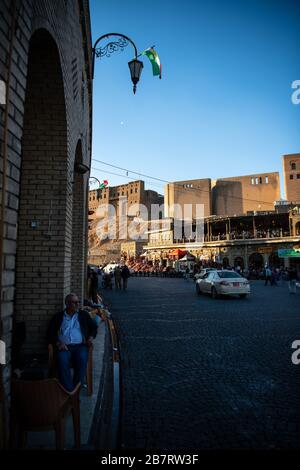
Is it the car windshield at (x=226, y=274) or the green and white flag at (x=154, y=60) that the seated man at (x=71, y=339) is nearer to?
the green and white flag at (x=154, y=60)

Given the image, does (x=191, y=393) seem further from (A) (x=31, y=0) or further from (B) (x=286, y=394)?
(A) (x=31, y=0)

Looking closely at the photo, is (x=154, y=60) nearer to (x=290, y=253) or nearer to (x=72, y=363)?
(x=72, y=363)

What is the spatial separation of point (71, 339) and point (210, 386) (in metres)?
2.07

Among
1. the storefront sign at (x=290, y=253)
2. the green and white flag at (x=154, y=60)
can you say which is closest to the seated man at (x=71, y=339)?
Result: the green and white flag at (x=154, y=60)

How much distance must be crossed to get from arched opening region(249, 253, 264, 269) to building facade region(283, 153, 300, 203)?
17.4 metres

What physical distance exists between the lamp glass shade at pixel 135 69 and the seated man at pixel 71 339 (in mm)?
5669

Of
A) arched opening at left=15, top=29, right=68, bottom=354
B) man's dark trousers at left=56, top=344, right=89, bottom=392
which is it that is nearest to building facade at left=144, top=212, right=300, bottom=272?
arched opening at left=15, top=29, right=68, bottom=354

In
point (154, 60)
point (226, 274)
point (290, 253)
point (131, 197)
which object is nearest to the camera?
point (154, 60)

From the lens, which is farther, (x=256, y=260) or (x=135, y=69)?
(x=256, y=260)

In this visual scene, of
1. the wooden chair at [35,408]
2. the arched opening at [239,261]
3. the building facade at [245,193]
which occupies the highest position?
the building facade at [245,193]

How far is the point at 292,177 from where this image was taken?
5097cm

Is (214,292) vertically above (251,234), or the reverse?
(251,234)

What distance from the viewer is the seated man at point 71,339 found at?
350 centimetres

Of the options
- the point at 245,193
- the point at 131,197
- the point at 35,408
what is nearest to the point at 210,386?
the point at 35,408
